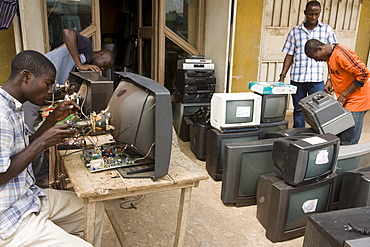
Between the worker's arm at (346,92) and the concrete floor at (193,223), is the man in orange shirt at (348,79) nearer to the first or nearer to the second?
the worker's arm at (346,92)

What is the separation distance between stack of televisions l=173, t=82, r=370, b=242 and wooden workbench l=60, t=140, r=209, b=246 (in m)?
0.76

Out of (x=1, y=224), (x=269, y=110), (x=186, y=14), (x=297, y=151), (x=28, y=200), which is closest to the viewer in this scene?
(x=1, y=224)

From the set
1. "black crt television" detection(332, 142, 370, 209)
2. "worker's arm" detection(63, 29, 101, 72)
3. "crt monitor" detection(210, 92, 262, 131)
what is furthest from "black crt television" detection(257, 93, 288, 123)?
"worker's arm" detection(63, 29, 101, 72)

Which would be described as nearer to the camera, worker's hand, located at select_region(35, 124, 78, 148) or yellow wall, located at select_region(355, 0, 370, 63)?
worker's hand, located at select_region(35, 124, 78, 148)

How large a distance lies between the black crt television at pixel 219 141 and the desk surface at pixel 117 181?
1.31 metres

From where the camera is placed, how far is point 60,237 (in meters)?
1.26

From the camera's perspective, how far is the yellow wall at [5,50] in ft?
11.1

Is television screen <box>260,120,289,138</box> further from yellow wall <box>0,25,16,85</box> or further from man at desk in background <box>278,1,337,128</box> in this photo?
yellow wall <box>0,25,16,85</box>

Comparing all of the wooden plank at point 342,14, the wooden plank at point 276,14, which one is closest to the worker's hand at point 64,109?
the wooden plank at point 276,14

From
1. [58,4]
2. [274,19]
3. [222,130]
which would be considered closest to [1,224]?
[222,130]

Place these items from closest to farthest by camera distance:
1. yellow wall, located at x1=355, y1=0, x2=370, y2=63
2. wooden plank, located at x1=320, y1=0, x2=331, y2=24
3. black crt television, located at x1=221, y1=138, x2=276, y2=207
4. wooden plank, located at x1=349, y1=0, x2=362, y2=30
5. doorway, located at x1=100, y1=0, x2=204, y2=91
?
black crt television, located at x1=221, y1=138, x2=276, y2=207
doorway, located at x1=100, y1=0, x2=204, y2=91
wooden plank, located at x1=320, y1=0, x2=331, y2=24
wooden plank, located at x1=349, y1=0, x2=362, y2=30
yellow wall, located at x1=355, y1=0, x2=370, y2=63

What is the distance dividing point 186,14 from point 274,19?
1483mm

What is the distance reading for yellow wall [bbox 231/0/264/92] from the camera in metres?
4.64

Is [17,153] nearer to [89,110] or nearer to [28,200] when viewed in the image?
[28,200]
